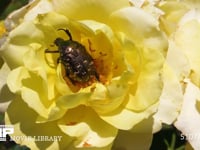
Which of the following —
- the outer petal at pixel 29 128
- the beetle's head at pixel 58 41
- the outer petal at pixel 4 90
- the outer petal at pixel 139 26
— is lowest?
the outer petal at pixel 29 128

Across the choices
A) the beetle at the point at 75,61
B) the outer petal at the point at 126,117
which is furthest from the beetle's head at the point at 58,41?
the outer petal at the point at 126,117

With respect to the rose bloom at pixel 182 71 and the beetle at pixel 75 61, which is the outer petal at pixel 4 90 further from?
the rose bloom at pixel 182 71

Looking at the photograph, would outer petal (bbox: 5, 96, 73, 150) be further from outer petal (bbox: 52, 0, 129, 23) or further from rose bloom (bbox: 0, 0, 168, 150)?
outer petal (bbox: 52, 0, 129, 23)

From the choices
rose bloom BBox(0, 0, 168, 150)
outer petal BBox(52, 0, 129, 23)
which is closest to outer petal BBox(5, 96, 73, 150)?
rose bloom BBox(0, 0, 168, 150)

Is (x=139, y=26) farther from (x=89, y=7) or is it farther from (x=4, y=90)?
(x=4, y=90)

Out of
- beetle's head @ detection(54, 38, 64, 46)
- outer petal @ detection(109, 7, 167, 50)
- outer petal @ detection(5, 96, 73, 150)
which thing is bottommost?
outer petal @ detection(5, 96, 73, 150)

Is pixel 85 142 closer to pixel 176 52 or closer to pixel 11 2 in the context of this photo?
pixel 176 52

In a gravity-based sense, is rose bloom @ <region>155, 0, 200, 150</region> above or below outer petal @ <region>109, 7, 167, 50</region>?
below
